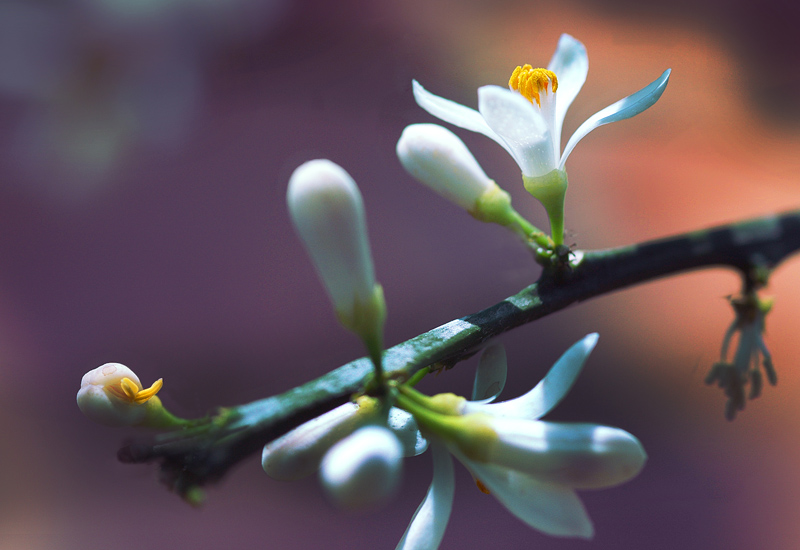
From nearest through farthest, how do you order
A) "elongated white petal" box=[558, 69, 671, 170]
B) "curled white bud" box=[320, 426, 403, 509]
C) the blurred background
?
"curled white bud" box=[320, 426, 403, 509] → "elongated white petal" box=[558, 69, 671, 170] → the blurred background

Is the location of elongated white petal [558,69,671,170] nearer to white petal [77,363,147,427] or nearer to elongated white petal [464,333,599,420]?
elongated white petal [464,333,599,420]

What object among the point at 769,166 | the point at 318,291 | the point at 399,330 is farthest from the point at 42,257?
the point at 769,166

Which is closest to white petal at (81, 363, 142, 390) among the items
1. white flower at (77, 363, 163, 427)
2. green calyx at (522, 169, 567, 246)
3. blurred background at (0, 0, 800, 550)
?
white flower at (77, 363, 163, 427)

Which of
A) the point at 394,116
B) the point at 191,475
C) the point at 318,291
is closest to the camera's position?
the point at 191,475

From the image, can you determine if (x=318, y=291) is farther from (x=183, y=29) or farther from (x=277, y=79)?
(x=183, y=29)

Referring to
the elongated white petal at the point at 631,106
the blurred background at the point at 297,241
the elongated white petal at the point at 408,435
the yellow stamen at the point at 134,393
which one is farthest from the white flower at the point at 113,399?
the blurred background at the point at 297,241

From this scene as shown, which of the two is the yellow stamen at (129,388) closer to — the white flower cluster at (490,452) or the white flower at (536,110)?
the white flower cluster at (490,452)
